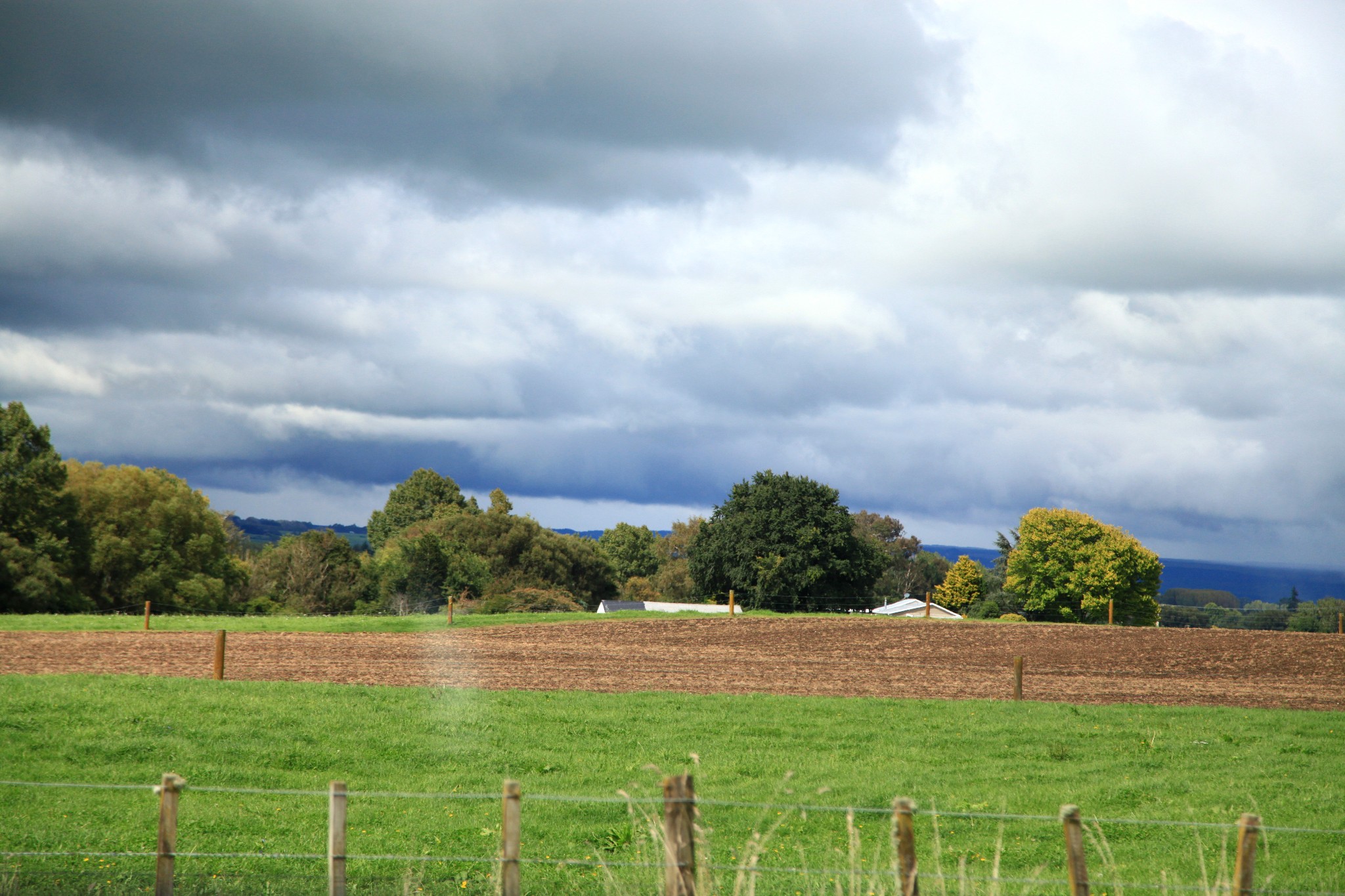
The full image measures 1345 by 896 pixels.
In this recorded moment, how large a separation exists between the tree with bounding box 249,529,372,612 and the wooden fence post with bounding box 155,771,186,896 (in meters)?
62.6

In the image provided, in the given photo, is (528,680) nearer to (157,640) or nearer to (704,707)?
(704,707)

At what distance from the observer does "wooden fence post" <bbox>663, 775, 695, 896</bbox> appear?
5773 millimetres

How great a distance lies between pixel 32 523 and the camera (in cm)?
4494

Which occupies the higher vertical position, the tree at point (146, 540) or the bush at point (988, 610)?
the tree at point (146, 540)

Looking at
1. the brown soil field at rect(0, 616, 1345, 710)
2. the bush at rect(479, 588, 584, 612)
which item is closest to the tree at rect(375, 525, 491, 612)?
the bush at rect(479, 588, 584, 612)

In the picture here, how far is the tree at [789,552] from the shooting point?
5216 cm

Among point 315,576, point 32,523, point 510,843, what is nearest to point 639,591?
point 315,576

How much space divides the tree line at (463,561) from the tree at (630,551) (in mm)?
13277

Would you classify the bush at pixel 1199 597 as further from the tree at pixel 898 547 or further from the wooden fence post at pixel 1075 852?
the wooden fence post at pixel 1075 852

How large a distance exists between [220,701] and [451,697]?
160 inches

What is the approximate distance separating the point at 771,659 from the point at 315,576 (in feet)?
157

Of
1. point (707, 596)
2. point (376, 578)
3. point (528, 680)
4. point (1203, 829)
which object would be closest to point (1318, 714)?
point (1203, 829)

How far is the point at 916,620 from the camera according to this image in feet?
130

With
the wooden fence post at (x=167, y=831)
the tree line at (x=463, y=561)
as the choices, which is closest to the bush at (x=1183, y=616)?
the tree line at (x=463, y=561)
